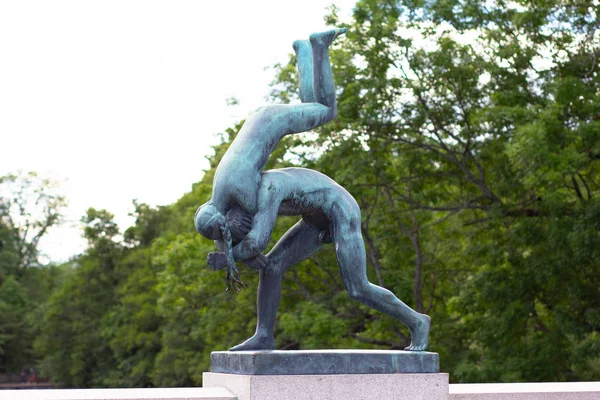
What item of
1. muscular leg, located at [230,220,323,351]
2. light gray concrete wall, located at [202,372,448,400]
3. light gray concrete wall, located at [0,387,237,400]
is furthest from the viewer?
muscular leg, located at [230,220,323,351]

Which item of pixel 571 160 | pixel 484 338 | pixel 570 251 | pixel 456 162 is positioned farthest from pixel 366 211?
pixel 571 160

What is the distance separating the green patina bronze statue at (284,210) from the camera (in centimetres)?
583

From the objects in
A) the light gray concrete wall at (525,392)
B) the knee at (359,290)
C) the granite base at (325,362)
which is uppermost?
the knee at (359,290)

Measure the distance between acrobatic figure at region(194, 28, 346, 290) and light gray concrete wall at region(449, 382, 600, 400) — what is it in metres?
1.73

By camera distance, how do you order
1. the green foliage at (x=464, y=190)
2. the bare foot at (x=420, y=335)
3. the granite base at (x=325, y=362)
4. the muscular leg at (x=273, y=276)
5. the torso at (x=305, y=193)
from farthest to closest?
the green foliage at (x=464, y=190) → the muscular leg at (x=273, y=276) → the bare foot at (x=420, y=335) → the torso at (x=305, y=193) → the granite base at (x=325, y=362)

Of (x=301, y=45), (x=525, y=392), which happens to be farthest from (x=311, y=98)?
(x=525, y=392)

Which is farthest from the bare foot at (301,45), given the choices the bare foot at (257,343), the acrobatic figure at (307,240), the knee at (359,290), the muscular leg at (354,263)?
the bare foot at (257,343)

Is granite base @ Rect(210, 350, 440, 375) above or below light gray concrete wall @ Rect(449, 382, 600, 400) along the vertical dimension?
above

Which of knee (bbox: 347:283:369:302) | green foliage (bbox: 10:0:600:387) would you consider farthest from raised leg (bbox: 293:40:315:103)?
green foliage (bbox: 10:0:600:387)

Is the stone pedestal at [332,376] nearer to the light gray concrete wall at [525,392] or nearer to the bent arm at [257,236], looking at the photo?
the light gray concrete wall at [525,392]

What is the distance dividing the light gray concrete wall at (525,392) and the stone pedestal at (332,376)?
23 centimetres

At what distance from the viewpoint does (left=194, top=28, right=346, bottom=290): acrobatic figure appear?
5.79 m

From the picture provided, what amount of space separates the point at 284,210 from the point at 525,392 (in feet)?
6.70

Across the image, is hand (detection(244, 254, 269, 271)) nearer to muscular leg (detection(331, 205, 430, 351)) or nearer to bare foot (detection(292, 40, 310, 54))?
muscular leg (detection(331, 205, 430, 351))
